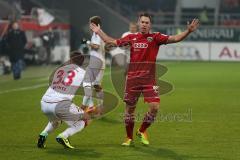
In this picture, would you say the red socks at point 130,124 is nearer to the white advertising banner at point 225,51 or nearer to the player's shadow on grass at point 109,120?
the player's shadow on grass at point 109,120

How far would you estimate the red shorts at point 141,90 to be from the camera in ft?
37.4

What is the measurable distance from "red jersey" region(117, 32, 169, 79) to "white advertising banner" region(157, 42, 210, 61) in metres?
30.5

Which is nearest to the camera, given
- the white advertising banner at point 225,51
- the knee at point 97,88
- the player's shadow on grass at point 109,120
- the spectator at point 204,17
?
the player's shadow on grass at point 109,120

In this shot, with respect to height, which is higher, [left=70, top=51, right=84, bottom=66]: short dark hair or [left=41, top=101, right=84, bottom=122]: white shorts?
[left=70, top=51, right=84, bottom=66]: short dark hair

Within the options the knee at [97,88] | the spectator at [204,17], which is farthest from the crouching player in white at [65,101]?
the spectator at [204,17]

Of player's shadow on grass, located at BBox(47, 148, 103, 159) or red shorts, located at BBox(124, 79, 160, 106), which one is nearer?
player's shadow on grass, located at BBox(47, 148, 103, 159)

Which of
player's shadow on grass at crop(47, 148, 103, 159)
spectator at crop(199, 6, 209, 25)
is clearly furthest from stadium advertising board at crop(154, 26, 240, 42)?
player's shadow on grass at crop(47, 148, 103, 159)

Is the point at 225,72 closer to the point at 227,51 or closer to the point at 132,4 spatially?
the point at 227,51

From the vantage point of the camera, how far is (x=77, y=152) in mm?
10734

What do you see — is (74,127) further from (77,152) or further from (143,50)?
(143,50)

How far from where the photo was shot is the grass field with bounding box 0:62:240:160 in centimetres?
1058

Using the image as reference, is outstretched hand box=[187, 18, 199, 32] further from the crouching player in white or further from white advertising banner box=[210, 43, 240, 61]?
white advertising banner box=[210, 43, 240, 61]

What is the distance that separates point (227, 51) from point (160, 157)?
3208 cm

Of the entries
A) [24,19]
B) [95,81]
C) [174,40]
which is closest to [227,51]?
[24,19]
